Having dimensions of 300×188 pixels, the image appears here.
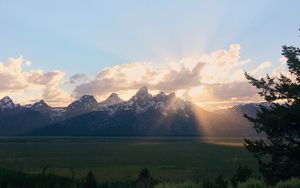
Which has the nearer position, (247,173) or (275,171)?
(275,171)

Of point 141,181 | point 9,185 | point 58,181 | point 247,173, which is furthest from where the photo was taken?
point 58,181

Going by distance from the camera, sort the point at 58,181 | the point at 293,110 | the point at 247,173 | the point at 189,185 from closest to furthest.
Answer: the point at 189,185 → the point at 293,110 → the point at 247,173 → the point at 58,181

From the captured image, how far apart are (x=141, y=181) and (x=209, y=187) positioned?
3.18 meters

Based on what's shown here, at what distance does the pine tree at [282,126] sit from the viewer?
20812 millimetres

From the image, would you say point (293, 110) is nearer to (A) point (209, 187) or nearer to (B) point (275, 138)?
(B) point (275, 138)

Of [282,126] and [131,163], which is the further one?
[131,163]

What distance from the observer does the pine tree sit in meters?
20.8

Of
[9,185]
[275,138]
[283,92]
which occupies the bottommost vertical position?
[9,185]

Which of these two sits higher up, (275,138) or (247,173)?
(275,138)

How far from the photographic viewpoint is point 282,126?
2136 cm

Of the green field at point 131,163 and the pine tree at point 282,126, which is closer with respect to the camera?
the pine tree at point 282,126

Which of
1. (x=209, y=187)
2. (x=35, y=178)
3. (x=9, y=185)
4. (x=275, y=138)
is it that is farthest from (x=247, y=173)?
(x=35, y=178)

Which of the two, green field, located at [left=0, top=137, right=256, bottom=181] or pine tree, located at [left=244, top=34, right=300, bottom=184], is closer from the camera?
pine tree, located at [left=244, top=34, right=300, bottom=184]

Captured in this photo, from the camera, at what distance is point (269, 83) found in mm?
22484
